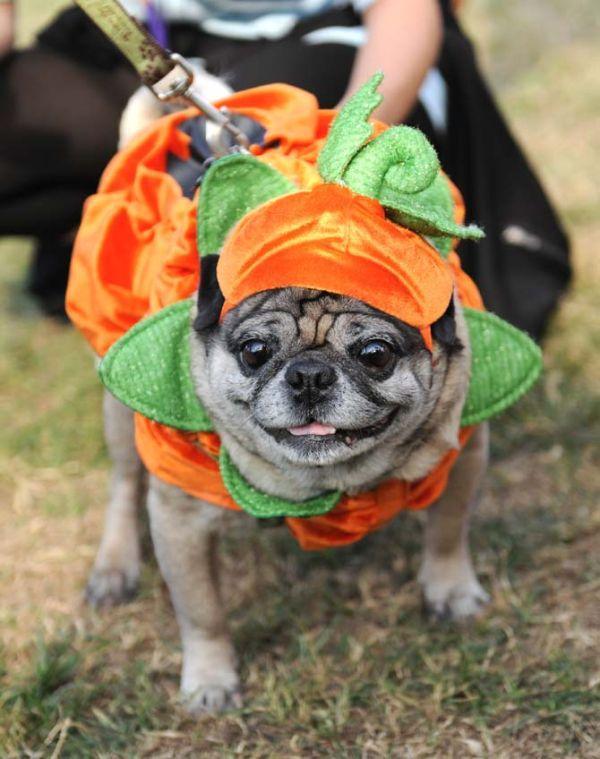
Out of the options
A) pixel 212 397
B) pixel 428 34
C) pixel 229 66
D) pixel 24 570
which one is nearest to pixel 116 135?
pixel 229 66

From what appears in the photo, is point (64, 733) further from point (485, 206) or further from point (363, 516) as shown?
point (485, 206)

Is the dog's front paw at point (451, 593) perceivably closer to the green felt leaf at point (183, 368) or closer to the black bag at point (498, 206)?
the green felt leaf at point (183, 368)

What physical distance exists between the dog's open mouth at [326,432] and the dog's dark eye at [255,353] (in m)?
0.12

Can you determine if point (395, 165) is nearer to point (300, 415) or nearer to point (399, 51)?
point (300, 415)

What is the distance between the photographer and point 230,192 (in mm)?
1790

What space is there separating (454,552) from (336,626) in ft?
1.04

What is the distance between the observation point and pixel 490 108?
10.9 feet

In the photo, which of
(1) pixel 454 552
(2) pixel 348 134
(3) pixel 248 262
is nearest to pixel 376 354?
(3) pixel 248 262

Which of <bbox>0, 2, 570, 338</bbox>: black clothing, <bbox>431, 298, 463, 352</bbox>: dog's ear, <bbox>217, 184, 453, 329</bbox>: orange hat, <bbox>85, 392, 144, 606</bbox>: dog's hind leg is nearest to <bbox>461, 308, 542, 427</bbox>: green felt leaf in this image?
<bbox>431, 298, 463, 352</bbox>: dog's ear

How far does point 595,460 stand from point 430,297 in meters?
1.32

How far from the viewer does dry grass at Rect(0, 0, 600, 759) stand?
2002mm

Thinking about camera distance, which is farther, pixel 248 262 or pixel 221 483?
pixel 221 483

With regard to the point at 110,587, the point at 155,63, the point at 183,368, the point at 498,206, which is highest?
the point at 155,63

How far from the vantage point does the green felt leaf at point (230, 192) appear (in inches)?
69.4
